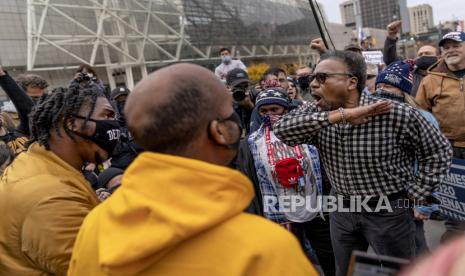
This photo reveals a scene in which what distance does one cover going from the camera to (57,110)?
2064 mm

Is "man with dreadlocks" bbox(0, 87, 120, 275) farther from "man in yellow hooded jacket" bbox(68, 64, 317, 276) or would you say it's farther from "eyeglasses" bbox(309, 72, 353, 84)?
"eyeglasses" bbox(309, 72, 353, 84)

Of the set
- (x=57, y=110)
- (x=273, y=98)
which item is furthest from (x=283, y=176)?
(x=57, y=110)

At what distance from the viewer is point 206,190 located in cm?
104

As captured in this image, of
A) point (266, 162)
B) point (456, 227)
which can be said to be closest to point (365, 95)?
point (266, 162)

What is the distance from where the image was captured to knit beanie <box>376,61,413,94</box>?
3.49m

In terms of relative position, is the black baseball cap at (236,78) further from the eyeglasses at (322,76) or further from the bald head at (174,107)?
the bald head at (174,107)

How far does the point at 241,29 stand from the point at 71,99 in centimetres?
3671

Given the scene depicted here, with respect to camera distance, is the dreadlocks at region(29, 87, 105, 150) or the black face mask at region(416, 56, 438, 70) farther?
the black face mask at region(416, 56, 438, 70)

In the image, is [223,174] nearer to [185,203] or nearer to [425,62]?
[185,203]

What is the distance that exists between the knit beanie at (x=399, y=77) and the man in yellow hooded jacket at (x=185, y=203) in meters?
2.75

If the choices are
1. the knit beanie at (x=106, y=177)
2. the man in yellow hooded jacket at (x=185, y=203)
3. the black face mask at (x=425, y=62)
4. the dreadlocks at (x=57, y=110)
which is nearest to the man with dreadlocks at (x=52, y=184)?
the dreadlocks at (x=57, y=110)

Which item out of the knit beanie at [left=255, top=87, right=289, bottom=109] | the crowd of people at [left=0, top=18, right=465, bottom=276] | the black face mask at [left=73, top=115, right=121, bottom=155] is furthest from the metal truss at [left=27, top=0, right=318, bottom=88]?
the black face mask at [left=73, top=115, right=121, bottom=155]

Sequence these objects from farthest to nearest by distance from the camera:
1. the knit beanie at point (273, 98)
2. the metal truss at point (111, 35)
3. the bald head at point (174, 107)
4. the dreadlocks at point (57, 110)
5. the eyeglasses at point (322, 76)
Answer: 1. the metal truss at point (111, 35)
2. the knit beanie at point (273, 98)
3. the eyeglasses at point (322, 76)
4. the dreadlocks at point (57, 110)
5. the bald head at point (174, 107)

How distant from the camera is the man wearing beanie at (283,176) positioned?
3221 millimetres
